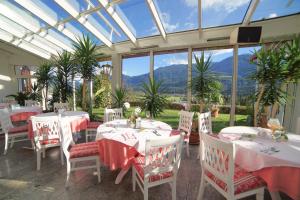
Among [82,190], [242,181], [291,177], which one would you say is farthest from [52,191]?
[291,177]

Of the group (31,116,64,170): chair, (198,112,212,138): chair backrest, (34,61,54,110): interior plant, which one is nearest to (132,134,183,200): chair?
(198,112,212,138): chair backrest

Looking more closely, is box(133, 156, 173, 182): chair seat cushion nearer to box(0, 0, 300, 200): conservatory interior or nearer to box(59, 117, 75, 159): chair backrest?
box(0, 0, 300, 200): conservatory interior

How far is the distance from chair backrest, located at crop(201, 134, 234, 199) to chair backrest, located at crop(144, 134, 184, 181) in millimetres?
315

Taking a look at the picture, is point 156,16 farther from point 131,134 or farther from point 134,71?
point 131,134

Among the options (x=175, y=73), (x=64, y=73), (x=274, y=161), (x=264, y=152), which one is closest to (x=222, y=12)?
(x=175, y=73)

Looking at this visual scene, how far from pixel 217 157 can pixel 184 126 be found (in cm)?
172

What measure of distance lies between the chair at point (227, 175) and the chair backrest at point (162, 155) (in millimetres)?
349

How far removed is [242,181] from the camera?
159 cm

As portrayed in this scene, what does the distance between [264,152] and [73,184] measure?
2.50 meters

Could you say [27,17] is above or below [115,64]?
above

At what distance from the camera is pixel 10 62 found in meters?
6.91

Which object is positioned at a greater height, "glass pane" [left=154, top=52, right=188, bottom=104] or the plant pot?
"glass pane" [left=154, top=52, right=188, bottom=104]

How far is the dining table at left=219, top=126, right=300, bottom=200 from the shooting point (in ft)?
4.62

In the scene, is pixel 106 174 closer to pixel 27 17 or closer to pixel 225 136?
pixel 225 136
